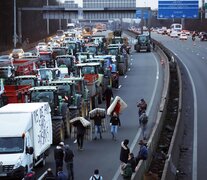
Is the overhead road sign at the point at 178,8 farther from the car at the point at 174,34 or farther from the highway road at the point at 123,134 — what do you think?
the car at the point at 174,34

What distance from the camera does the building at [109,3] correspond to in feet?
361

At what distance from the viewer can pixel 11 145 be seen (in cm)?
2080

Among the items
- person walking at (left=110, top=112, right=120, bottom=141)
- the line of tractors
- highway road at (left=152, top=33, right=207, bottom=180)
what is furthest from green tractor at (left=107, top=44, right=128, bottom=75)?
person walking at (left=110, top=112, right=120, bottom=141)

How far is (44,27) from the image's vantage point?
186 m

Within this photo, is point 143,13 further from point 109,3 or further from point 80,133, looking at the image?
point 80,133

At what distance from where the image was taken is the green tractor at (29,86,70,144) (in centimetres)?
2644

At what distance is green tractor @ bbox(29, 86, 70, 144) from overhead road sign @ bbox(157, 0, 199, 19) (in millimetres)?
58957

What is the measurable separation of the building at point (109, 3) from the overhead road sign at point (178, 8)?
77.2 feet

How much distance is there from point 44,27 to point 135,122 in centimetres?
15551

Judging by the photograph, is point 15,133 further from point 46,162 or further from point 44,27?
point 44,27

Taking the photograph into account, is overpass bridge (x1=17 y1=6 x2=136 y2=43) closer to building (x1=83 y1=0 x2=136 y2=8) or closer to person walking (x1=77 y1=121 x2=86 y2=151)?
building (x1=83 y1=0 x2=136 y2=8)

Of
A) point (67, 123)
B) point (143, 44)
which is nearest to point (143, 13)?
point (143, 44)

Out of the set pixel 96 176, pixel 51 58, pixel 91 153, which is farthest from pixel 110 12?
pixel 96 176

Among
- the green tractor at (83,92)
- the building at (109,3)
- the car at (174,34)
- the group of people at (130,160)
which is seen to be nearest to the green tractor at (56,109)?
the green tractor at (83,92)
